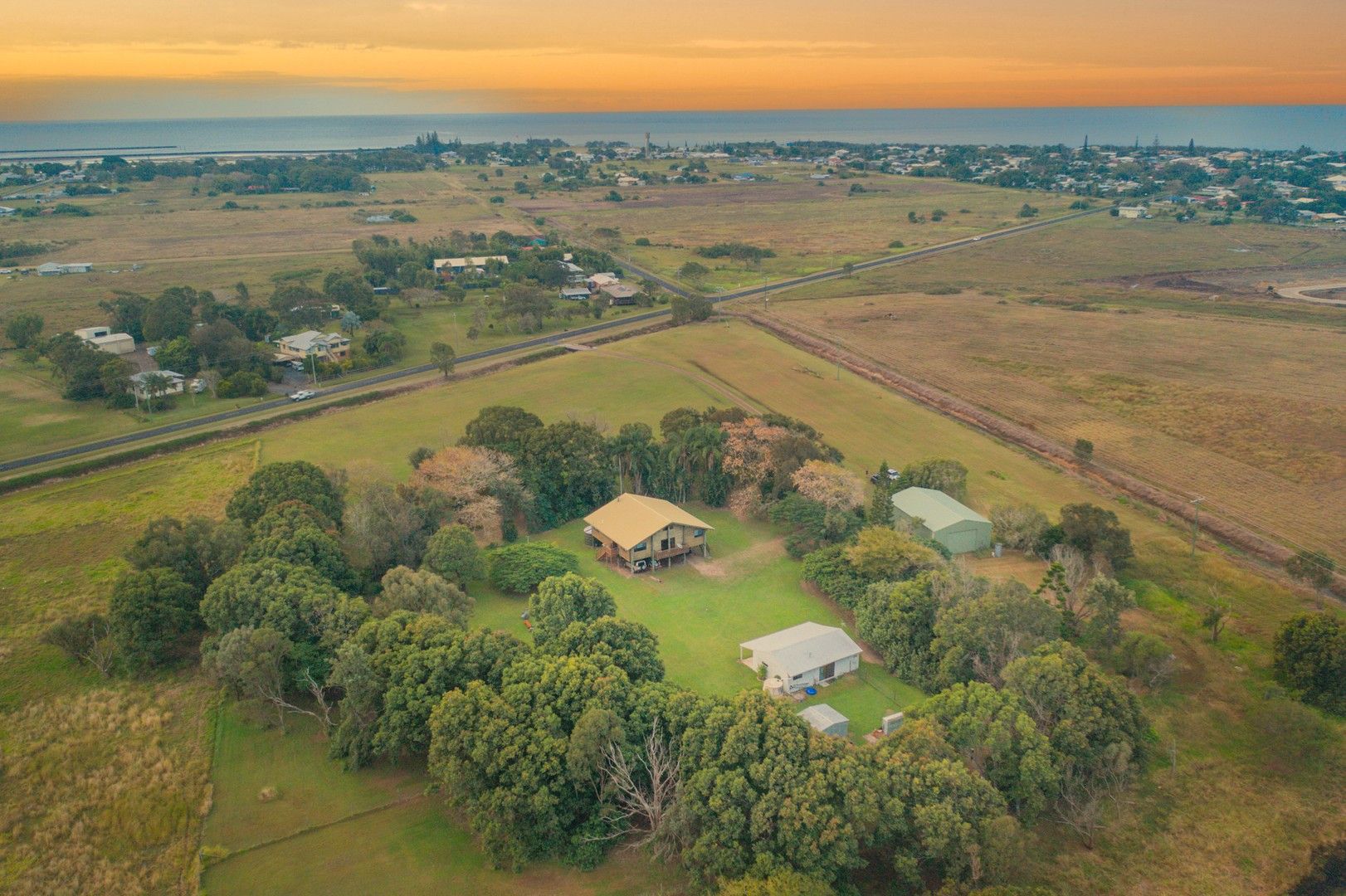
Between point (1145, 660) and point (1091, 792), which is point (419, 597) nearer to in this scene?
point (1091, 792)

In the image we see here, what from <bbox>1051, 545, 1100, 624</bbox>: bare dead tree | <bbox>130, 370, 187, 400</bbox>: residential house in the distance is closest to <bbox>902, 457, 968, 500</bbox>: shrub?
<bbox>1051, 545, 1100, 624</bbox>: bare dead tree

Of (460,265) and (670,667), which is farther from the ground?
(460,265)

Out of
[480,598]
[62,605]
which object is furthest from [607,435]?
[62,605]

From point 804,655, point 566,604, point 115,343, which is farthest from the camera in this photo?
point 115,343

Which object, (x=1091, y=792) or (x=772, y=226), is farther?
(x=772, y=226)

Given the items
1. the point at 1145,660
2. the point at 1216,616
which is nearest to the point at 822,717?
the point at 1145,660

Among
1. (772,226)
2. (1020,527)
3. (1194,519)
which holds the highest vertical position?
(772,226)

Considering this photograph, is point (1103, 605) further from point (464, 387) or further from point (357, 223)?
point (357, 223)
